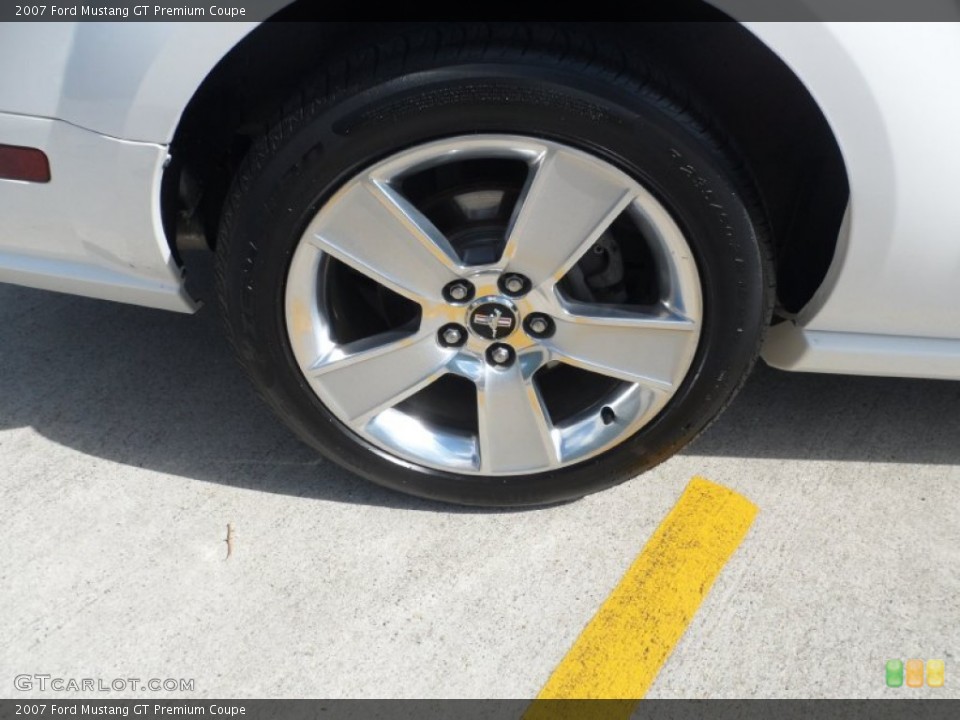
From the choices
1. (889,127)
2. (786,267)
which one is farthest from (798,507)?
(889,127)

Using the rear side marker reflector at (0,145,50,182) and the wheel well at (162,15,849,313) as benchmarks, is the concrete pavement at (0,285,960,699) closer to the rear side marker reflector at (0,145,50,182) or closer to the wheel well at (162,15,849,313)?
the wheel well at (162,15,849,313)

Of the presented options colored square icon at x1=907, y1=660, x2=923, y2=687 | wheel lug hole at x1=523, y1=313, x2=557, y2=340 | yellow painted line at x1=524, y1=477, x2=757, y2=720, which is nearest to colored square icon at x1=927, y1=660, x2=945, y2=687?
colored square icon at x1=907, y1=660, x2=923, y2=687

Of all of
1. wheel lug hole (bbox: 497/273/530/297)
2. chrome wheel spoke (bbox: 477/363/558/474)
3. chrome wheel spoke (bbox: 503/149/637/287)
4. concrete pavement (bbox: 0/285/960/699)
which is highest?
chrome wheel spoke (bbox: 503/149/637/287)

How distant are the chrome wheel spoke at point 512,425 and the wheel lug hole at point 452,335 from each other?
0.28 ft

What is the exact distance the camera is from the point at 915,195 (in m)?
1.38

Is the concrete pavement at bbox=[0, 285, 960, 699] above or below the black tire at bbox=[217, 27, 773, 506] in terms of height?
below

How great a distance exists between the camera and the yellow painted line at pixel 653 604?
5.01ft

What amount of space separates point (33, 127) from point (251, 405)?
34.1 inches

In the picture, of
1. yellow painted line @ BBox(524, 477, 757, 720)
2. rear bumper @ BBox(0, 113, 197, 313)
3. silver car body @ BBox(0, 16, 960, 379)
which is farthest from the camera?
yellow painted line @ BBox(524, 477, 757, 720)

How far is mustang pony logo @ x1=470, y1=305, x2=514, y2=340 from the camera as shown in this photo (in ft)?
5.18

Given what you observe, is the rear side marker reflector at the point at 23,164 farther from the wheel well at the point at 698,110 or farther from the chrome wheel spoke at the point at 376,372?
the chrome wheel spoke at the point at 376,372

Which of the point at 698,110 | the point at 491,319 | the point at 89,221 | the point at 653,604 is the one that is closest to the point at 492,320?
the point at 491,319

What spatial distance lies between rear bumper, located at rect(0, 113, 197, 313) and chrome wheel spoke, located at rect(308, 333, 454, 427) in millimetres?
318

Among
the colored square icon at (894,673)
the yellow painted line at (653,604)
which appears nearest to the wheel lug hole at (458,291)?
the yellow painted line at (653,604)
